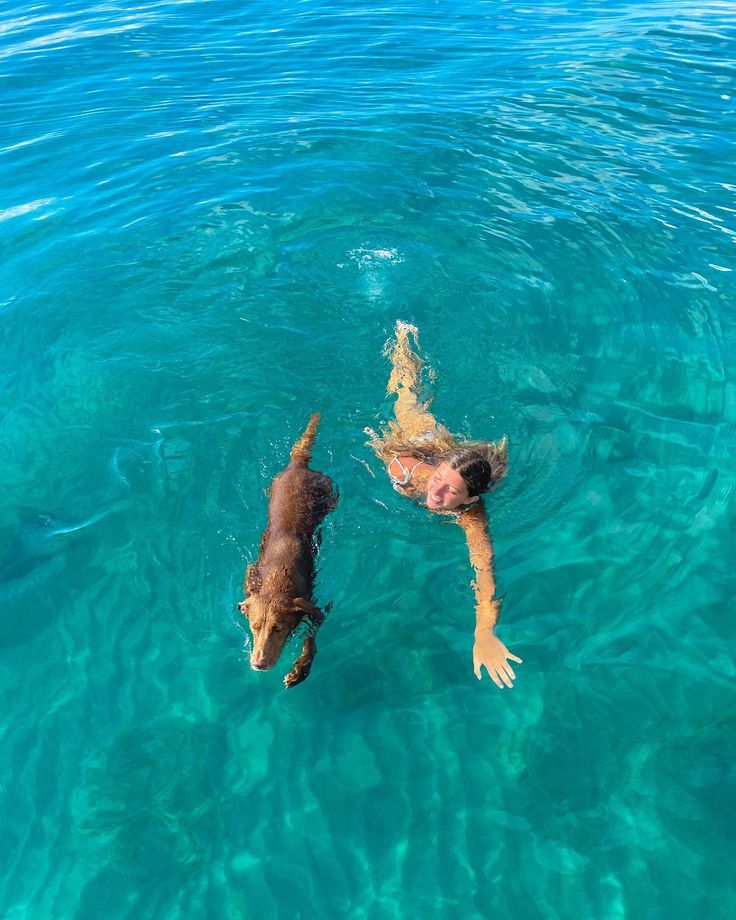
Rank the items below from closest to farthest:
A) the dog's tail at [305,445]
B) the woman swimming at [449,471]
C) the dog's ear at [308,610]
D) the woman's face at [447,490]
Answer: the dog's ear at [308,610]
the woman swimming at [449,471]
the woman's face at [447,490]
the dog's tail at [305,445]

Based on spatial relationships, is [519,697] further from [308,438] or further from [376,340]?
[376,340]

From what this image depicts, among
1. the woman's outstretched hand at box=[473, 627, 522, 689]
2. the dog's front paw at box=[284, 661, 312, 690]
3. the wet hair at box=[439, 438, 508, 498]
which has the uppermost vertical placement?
the wet hair at box=[439, 438, 508, 498]

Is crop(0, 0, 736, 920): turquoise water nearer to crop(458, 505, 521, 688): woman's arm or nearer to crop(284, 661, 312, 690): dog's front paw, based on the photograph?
crop(458, 505, 521, 688): woman's arm

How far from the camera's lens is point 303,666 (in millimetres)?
5480

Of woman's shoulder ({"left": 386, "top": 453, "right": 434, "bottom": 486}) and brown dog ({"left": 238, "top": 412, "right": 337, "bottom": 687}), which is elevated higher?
brown dog ({"left": 238, "top": 412, "right": 337, "bottom": 687})

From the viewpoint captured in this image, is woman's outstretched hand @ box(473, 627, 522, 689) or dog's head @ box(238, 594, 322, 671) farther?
woman's outstretched hand @ box(473, 627, 522, 689)

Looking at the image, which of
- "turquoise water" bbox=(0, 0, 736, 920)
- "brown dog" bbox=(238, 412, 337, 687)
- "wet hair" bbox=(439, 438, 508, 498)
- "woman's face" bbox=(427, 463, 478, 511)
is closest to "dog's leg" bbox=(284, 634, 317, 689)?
"brown dog" bbox=(238, 412, 337, 687)

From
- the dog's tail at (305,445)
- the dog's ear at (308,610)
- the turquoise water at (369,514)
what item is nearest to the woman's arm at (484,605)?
the turquoise water at (369,514)

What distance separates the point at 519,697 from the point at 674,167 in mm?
10952

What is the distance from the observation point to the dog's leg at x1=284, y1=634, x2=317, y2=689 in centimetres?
543

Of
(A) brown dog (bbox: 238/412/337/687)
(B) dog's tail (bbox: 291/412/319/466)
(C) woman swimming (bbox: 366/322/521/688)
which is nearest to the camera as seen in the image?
(A) brown dog (bbox: 238/412/337/687)

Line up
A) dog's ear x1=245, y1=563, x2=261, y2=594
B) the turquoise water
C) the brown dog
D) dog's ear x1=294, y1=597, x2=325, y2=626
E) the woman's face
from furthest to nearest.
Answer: the woman's face
dog's ear x1=245, y1=563, x2=261, y2=594
dog's ear x1=294, y1=597, x2=325, y2=626
the brown dog
the turquoise water

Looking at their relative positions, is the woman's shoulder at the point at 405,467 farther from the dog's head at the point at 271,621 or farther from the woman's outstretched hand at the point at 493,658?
the dog's head at the point at 271,621

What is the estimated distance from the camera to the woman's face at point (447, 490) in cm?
644
